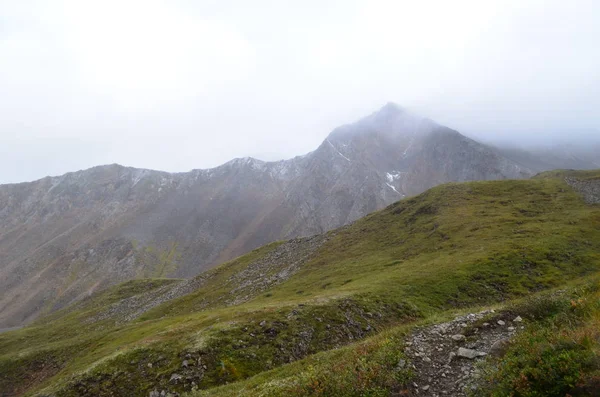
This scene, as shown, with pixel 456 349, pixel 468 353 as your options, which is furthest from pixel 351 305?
pixel 468 353

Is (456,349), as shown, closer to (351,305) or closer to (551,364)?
(551,364)

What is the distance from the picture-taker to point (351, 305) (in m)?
35.8

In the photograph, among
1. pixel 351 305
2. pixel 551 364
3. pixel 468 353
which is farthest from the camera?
pixel 351 305

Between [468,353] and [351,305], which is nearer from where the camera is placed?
[468,353]

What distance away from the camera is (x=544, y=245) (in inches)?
1934

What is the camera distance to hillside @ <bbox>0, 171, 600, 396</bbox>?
17.4 meters

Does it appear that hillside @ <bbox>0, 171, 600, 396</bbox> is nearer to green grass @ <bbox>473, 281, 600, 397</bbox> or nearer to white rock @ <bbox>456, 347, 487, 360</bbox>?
green grass @ <bbox>473, 281, 600, 397</bbox>

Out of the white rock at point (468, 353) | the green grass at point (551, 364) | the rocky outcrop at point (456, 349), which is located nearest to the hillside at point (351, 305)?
the green grass at point (551, 364)

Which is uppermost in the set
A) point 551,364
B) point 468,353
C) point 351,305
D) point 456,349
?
point 551,364

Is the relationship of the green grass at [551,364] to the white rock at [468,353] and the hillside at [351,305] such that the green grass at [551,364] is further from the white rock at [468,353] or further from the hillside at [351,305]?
the white rock at [468,353]

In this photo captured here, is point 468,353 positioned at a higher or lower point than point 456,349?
higher

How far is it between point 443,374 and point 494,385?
3234 millimetres

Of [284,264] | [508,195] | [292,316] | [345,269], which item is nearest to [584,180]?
[508,195]

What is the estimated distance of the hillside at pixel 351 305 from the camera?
1744 cm
